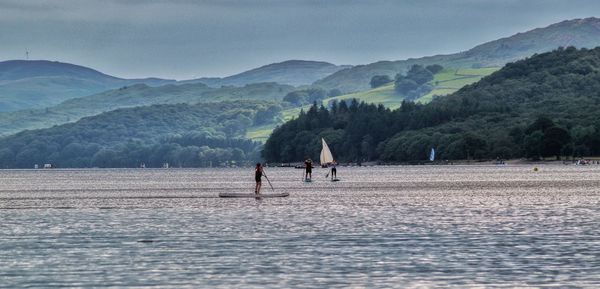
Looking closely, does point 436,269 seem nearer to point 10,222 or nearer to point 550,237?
point 550,237

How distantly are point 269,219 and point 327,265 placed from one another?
3473cm

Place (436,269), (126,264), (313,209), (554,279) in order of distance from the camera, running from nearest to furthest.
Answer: (554,279) < (436,269) < (126,264) < (313,209)

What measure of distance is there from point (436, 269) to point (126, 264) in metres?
15.4

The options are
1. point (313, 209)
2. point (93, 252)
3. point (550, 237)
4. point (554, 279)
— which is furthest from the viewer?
point (313, 209)

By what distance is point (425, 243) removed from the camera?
217ft

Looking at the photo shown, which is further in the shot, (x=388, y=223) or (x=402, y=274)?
(x=388, y=223)

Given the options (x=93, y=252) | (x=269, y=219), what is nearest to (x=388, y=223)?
(x=269, y=219)

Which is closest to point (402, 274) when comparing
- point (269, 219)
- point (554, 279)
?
point (554, 279)

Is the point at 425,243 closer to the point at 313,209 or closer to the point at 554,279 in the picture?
the point at 554,279

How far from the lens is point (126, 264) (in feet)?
189

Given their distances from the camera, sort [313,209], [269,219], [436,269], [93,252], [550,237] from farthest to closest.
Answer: [313,209] < [269,219] < [550,237] < [93,252] < [436,269]

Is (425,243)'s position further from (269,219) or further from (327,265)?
(269,219)

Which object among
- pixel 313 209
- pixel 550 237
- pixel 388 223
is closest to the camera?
pixel 550 237

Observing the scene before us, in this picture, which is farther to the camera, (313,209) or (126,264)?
(313,209)
